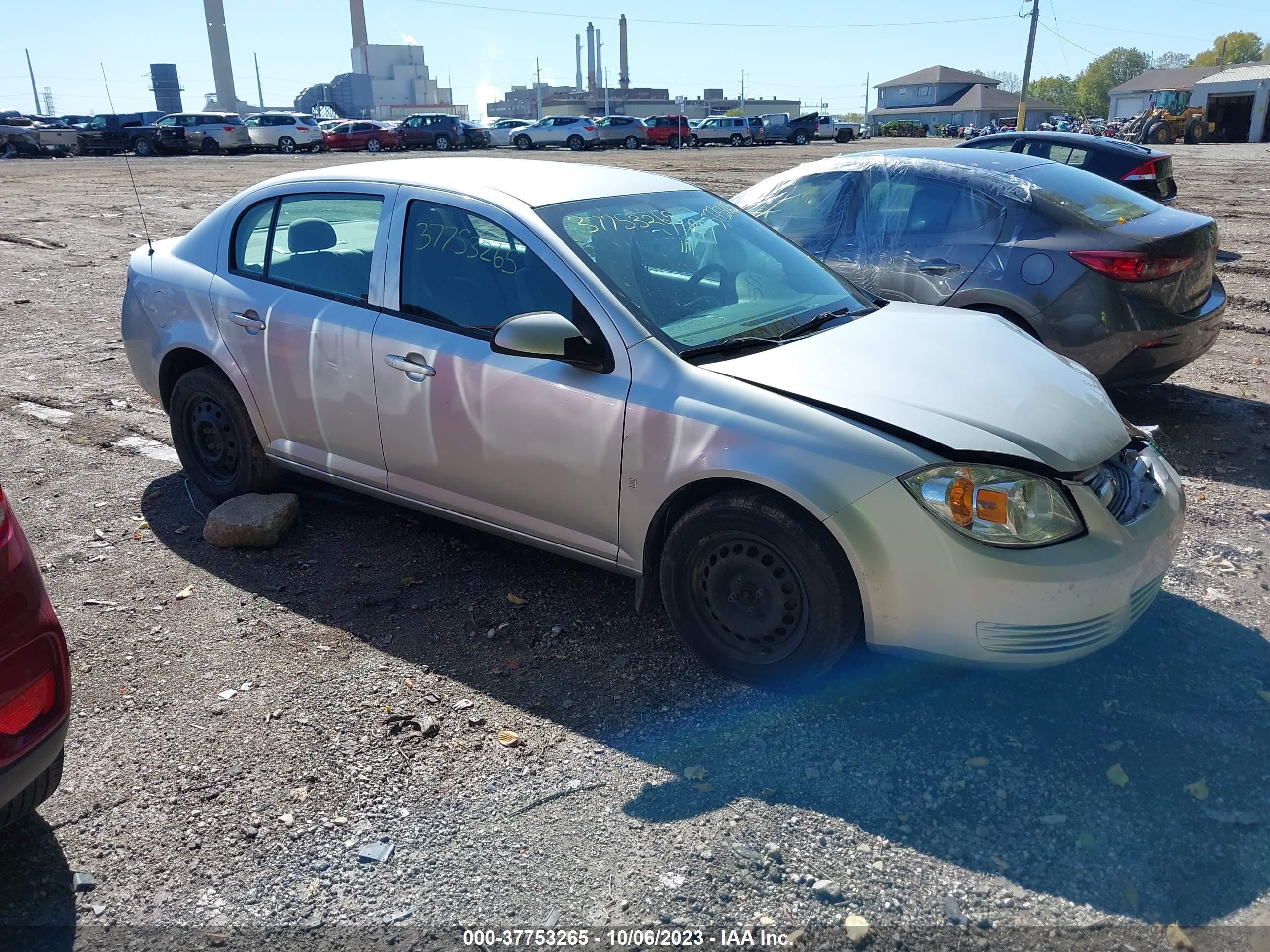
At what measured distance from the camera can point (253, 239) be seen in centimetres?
461

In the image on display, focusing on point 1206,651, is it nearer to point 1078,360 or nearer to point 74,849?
point 1078,360

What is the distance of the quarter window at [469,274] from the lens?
144 inches

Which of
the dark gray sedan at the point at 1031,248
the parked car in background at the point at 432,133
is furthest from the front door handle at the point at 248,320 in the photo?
the parked car in background at the point at 432,133

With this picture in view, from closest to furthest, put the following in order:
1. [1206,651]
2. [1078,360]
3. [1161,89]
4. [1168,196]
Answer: [1206,651], [1078,360], [1168,196], [1161,89]

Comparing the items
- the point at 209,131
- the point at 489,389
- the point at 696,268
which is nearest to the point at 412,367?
the point at 489,389

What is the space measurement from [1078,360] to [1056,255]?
0.63m

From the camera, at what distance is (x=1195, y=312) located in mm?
5664

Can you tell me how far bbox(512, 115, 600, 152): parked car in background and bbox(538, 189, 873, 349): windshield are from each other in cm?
4438

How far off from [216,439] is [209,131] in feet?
135

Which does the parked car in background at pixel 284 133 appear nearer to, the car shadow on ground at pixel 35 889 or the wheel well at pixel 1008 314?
the wheel well at pixel 1008 314

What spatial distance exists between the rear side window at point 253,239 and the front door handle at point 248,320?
20 centimetres

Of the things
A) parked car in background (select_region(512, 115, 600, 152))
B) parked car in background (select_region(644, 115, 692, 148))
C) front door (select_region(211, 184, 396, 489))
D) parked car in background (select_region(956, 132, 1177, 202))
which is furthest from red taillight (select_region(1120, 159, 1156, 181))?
parked car in background (select_region(512, 115, 600, 152))

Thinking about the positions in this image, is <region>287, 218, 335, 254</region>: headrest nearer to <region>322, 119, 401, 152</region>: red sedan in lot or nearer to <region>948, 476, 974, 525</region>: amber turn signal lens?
<region>948, 476, 974, 525</region>: amber turn signal lens

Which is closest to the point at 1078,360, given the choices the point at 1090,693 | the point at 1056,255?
the point at 1056,255
